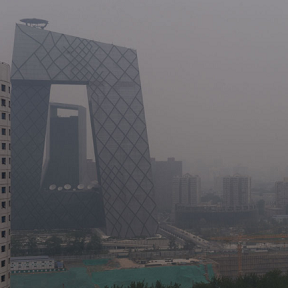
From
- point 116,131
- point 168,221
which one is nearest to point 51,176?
point 116,131

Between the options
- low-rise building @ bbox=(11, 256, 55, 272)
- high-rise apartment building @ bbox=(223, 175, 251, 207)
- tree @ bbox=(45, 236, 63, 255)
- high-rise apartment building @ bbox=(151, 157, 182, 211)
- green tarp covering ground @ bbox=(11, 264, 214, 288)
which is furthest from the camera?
high-rise apartment building @ bbox=(151, 157, 182, 211)

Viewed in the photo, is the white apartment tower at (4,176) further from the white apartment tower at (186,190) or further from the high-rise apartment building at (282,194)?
the high-rise apartment building at (282,194)

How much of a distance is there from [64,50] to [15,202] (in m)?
10.4

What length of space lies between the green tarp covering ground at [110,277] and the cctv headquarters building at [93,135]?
388 inches

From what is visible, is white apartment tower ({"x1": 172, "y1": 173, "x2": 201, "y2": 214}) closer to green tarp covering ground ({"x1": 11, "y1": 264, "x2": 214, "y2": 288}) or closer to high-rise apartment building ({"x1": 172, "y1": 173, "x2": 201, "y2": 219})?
high-rise apartment building ({"x1": 172, "y1": 173, "x2": 201, "y2": 219})

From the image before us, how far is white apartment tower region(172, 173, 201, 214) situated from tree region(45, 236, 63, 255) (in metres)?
22.4

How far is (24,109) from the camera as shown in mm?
35875

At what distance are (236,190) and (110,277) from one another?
87.7 ft

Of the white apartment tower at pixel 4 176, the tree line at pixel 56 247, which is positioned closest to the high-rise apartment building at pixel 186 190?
the tree line at pixel 56 247

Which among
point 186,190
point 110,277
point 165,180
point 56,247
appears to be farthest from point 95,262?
point 165,180

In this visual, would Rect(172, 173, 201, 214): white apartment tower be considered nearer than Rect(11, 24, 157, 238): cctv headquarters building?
No

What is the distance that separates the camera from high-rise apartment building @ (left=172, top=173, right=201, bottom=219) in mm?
49812

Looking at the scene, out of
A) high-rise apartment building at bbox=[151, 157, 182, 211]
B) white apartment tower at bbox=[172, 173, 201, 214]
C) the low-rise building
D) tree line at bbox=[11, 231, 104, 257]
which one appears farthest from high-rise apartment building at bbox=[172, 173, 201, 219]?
the low-rise building

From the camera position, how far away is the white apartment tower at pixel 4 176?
34.4 feet
